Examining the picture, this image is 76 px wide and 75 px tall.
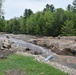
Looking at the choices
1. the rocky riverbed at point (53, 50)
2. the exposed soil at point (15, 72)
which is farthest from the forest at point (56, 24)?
the exposed soil at point (15, 72)

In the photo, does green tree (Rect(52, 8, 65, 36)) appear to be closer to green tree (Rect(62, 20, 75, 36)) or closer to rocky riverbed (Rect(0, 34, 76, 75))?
green tree (Rect(62, 20, 75, 36))

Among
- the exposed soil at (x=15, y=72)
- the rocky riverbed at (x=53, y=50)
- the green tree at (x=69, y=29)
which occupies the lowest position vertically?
the rocky riverbed at (x=53, y=50)

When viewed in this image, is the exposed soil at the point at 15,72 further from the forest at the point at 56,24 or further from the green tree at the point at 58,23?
the green tree at the point at 58,23

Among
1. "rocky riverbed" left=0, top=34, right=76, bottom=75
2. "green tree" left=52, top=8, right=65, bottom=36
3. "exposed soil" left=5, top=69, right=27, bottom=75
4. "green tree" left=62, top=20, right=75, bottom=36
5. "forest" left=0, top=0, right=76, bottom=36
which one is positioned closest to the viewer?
"exposed soil" left=5, top=69, right=27, bottom=75

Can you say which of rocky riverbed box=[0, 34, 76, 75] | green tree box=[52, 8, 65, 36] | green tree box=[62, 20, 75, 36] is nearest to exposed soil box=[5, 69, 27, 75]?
rocky riverbed box=[0, 34, 76, 75]

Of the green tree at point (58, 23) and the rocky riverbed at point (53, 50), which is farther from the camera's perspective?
the green tree at point (58, 23)

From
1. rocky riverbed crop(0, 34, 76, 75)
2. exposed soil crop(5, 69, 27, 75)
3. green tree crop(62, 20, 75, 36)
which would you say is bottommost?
rocky riverbed crop(0, 34, 76, 75)

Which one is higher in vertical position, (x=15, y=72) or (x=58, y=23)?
(x=58, y=23)

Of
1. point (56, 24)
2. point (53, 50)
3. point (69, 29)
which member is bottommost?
point (53, 50)

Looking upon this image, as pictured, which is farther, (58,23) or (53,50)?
(58,23)

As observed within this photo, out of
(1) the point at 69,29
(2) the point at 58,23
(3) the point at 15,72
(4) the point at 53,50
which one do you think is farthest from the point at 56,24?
(3) the point at 15,72

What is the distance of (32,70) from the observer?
66.3 feet

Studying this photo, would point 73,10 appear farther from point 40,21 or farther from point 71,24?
point 71,24

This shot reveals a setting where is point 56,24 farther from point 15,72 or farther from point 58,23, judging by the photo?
point 15,72
